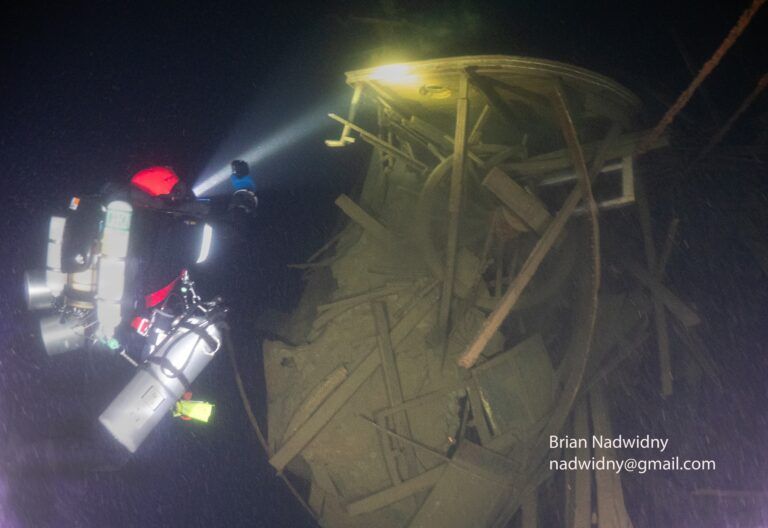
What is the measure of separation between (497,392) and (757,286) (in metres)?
3.40

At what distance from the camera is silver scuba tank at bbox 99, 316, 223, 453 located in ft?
14.2

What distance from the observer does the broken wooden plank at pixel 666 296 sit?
4434 mm

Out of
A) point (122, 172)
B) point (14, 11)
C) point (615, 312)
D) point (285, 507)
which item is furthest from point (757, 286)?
point (14, 11)

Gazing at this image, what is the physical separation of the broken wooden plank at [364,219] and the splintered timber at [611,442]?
3.43m

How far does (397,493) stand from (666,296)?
3.98 metres

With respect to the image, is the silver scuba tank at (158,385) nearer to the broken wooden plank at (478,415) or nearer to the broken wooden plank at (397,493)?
the broken wooden plank at (397,493)

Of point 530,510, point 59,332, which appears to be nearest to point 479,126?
point 530,510

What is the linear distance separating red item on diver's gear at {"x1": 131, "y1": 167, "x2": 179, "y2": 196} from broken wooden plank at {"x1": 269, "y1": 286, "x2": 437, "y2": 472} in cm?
313

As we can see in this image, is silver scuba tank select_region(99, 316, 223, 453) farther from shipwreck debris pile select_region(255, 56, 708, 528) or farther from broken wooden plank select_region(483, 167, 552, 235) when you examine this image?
broken wooden plank select_region(483, 167, 552, 235)

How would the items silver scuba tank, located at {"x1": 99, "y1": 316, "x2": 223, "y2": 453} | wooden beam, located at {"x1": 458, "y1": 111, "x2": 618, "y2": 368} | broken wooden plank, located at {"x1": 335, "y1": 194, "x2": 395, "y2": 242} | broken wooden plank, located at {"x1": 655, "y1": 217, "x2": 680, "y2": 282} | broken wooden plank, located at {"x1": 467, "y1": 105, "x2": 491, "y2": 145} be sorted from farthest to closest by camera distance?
broken wooden plank, located at {"x1": 335, "y1": 194, "x2": 395, "y2": 242} < broken wooden plank, located at {"x1": 467, "y1": 105, "x2": 491, "y2": 145} < broken wooden plank, located at {"x1": 655, "y1": 217, "x2": 680, "y2": 282} < silver scuba tank, located at {"x1": 99, "y1": 316, "x2": 223, "y2": 453} < wooden beam, located at {"x1": 458, "y1": 111, "x2": 618, "y2": 368}

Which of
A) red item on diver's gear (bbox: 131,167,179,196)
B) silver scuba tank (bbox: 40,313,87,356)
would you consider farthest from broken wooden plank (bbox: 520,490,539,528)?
silver scuba tank (bbox: 40,313,87,356)

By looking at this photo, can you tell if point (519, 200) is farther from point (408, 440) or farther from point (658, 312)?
point (408, 440)

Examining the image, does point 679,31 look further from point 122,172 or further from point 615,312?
point 122,172

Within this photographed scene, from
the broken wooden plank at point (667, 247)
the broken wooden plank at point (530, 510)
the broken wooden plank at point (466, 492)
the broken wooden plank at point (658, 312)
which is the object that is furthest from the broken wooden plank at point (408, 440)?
the broken wooden plank at point (667, 247)
